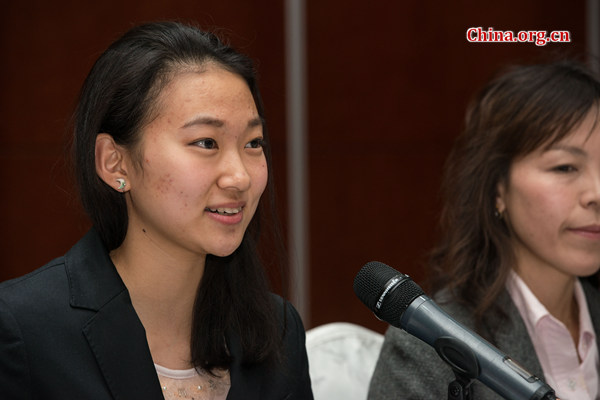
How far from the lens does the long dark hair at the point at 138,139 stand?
164cm

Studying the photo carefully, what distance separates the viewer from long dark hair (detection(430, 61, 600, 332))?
2.10 meters

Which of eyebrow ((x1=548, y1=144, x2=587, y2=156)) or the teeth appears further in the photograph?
eyebrow ((x1=548, y1=144, x2=587, y2=156))

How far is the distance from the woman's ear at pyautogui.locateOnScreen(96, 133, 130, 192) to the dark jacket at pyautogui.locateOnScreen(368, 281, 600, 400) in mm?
777

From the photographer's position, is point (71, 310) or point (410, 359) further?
point (410, 359)

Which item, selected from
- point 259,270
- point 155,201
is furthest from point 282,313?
point 155,201

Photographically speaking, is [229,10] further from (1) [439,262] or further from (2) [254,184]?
(2) [254,184]

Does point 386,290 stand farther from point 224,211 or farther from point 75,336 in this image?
point 75,336

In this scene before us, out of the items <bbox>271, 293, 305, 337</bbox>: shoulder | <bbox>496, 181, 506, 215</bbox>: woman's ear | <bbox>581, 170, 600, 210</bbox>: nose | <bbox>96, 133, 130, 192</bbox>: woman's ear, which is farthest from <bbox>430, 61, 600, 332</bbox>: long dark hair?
<bbox>96, 133, 130, 192</bbox>: woman's ear

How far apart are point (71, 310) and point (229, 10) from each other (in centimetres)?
211

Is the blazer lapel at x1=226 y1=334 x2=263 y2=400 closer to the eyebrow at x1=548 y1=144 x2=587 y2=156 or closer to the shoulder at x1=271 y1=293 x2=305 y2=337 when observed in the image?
the shoulder at x1=271 y1=293 x2=305 y2=337

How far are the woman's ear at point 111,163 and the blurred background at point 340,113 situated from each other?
152cm

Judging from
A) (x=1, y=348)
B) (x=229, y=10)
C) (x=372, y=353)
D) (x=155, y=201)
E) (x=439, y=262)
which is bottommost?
(x=372, y=353)

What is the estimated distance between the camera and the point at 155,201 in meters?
1.62

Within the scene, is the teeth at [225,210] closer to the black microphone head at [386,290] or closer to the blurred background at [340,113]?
the black microphone head at [386,290]
